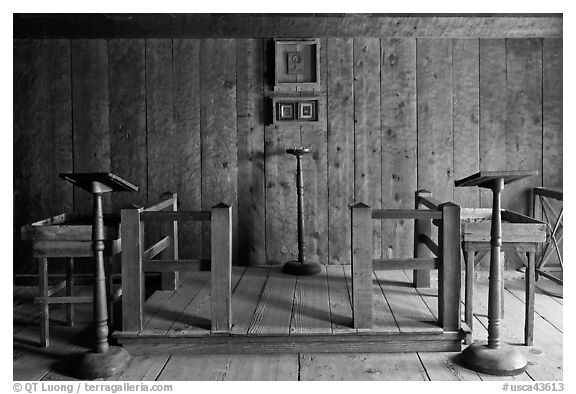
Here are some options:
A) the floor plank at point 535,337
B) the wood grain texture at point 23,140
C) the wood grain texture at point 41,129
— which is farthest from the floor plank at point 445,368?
the wood grain texture at point 23,140

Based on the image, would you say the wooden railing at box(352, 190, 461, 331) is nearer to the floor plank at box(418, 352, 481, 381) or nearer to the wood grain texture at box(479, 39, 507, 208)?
the floor plank at box(418, 352, 481, 381)

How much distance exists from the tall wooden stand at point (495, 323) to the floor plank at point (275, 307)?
38.0 inches

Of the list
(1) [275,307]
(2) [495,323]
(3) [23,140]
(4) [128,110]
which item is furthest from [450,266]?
(3) [23,140]

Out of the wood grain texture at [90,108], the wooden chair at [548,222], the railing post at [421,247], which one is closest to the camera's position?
the railing post at [421,247]

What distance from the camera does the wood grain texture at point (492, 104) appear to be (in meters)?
4.62

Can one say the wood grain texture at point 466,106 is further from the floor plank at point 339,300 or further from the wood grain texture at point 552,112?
the floor plank at point 339,300

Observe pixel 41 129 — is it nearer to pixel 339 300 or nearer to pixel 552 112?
pixel 339 300

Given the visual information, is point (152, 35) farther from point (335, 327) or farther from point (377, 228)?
point (335, 327)

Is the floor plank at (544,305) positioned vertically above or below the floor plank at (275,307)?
below

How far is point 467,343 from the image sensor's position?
3.13 m

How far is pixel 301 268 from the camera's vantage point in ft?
14.2

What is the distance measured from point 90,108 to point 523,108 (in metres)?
3.42

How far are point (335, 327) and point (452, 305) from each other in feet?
2.07
